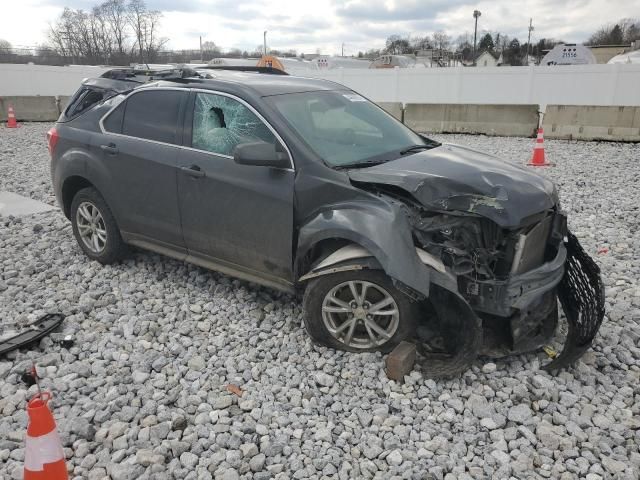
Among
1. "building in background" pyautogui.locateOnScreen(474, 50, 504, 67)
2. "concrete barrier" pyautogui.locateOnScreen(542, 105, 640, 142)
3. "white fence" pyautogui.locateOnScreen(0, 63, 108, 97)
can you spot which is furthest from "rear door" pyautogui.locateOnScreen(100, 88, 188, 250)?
"building in background" pyautogui.locateOnScreen(474, 50, 504, 67)

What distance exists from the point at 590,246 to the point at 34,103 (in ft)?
61.0

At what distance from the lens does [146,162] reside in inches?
171

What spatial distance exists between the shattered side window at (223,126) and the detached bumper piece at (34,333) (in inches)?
68.0

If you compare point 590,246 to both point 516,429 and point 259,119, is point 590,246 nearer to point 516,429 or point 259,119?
point 516,429

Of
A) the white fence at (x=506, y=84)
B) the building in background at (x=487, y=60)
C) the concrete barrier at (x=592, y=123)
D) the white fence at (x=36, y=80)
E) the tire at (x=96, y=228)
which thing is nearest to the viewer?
the tire at (x=96, y=228)

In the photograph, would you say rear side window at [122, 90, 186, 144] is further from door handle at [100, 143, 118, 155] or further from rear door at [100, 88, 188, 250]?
door handle at [100, 143, 118, 155]

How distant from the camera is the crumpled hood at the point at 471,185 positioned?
10.2ft

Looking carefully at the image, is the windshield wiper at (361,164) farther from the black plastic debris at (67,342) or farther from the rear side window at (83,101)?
the rear side window at (83,101)

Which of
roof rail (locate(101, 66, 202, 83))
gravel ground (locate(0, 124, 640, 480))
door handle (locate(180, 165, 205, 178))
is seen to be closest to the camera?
gravel ground (locate(0, 124, 640, 480))

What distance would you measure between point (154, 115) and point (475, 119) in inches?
464

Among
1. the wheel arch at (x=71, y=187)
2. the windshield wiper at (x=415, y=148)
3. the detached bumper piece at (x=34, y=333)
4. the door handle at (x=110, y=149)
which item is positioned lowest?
the detached bumper piece at (x=34, y=333)

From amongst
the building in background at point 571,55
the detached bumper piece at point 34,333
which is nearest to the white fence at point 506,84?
the building in background at point 571,55

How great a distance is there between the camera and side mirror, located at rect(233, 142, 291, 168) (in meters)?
3.52

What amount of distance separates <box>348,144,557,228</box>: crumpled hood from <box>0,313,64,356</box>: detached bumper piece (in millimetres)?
2499
